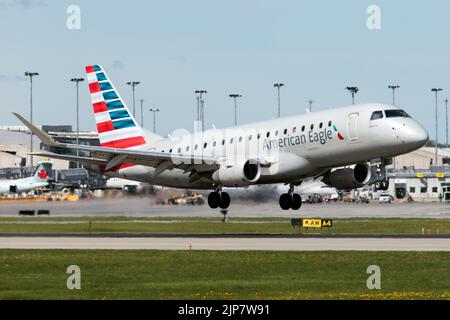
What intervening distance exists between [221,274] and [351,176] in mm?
21454

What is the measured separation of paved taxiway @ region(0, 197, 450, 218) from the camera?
3172 inches

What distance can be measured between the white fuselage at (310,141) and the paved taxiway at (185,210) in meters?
6.56

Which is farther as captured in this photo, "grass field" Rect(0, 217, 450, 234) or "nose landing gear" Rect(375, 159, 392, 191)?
"grass field" Rect(0, 217, 450, 234)

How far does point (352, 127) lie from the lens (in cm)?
6288

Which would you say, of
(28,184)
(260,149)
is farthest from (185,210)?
(28,184)

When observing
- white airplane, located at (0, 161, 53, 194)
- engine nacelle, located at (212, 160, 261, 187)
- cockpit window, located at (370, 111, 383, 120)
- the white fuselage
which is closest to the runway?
engine nacelle, located at (212, 160, 261, 187)

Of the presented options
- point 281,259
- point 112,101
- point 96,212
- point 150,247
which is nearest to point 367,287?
point 281,259

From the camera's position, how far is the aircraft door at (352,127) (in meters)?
62.7

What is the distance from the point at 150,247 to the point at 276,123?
37.4ft

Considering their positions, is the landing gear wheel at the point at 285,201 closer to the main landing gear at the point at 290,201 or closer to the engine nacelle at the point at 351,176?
the main landing gear at the point at 290,201

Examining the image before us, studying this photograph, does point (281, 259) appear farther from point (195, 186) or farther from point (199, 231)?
point (199, 231)

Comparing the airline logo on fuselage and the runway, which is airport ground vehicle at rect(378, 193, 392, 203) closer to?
the runway

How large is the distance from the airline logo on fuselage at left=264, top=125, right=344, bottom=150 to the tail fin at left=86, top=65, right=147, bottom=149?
47.4ft
